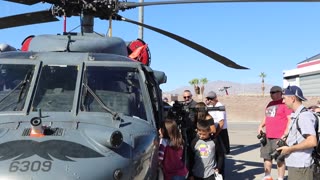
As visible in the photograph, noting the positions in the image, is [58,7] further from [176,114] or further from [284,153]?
[284,153]

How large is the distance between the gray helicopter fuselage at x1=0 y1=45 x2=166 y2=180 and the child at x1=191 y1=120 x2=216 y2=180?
5.29 feet

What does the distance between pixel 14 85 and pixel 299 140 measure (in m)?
3.03

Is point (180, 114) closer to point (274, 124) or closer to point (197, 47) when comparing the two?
point (197, 47)

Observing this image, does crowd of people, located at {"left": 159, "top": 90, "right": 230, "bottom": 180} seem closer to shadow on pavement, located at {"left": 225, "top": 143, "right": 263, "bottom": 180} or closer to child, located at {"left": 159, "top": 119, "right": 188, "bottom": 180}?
child, located at {"left": 159, "top": 119, "right": 188, "bottom": 180}

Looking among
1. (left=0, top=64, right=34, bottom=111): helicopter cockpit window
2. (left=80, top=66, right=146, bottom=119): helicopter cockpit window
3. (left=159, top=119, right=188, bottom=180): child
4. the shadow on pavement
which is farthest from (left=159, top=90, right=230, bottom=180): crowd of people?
(left=0, top=64, right=34, bottom=111): helicopter cockpit window

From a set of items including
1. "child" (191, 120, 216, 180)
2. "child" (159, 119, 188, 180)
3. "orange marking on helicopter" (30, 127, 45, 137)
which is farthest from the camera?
"child" (191, 120, 216, 180)

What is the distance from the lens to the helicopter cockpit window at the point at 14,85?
4.04m

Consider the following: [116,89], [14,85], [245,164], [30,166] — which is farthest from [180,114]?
[30,166]

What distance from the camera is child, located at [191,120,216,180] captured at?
6148mm

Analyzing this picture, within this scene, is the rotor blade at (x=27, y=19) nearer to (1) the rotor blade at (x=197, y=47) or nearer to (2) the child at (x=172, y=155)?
(1) the rotor blade at (x=197, y=47)

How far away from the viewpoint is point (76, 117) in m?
3.83

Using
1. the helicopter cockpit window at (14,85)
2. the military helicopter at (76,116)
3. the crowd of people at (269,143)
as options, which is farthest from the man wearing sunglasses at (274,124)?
the helicopter cockpit window at (14,85)

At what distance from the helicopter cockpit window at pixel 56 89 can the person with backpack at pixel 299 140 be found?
2324mm

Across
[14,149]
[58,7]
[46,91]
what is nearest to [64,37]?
[58,7]
